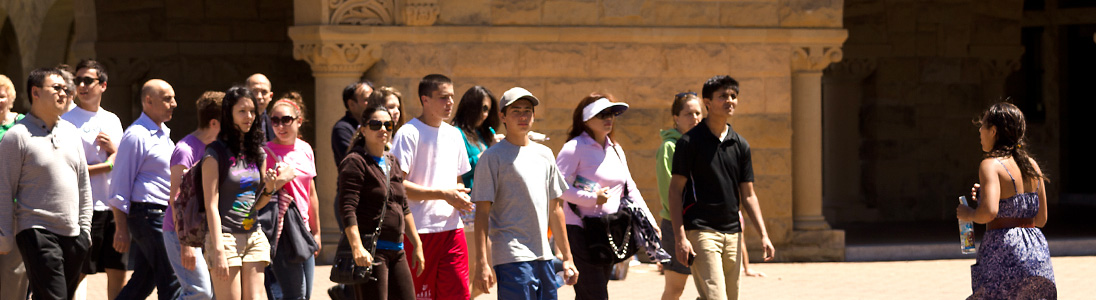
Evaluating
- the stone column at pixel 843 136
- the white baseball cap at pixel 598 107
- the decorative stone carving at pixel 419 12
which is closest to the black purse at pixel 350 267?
the white baseball cap at pixel 598 107

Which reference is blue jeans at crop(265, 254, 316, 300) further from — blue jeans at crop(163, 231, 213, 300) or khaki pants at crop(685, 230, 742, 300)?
khaki pants at crop(685, 230, 742, 300)

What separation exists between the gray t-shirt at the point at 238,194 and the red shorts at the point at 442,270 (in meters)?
0.85

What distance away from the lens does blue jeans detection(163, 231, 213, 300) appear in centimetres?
671

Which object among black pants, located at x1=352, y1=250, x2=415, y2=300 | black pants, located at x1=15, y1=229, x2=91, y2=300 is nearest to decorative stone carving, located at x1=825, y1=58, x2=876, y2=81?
black pants, located at x1=352, y1=250, x2=415, y2=300

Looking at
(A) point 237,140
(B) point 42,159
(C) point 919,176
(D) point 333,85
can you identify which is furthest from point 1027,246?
(C) point 919,176

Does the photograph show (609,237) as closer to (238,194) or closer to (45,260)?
(238,194)

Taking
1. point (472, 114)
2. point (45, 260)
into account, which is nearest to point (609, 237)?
point (472, 114)

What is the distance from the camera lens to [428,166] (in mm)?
6910

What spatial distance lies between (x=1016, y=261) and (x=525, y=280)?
220cm

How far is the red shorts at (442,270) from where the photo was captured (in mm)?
6801

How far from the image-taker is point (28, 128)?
6691 mm

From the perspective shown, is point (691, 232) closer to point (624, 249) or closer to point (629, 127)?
point (624, 249)

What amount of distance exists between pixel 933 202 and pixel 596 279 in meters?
11.0

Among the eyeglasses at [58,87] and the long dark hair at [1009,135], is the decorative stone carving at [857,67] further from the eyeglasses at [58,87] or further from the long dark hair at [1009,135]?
the eyeglasses at [58,87]
